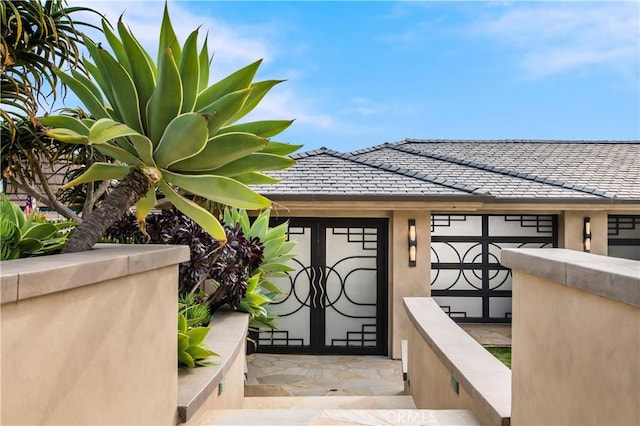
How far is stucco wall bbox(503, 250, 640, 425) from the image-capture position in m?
1.79

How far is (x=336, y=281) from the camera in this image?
30.7ft

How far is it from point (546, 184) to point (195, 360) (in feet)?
30.4

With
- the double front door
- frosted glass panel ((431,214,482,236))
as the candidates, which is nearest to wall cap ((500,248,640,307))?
the double front door

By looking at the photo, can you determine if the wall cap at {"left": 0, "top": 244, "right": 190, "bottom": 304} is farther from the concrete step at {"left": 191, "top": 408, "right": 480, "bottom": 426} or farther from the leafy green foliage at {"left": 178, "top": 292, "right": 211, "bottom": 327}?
the leafy green foliage at {"left": 178, "top": 292, "right": 211, "bottom": 327}

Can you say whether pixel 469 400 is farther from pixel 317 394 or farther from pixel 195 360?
pixel 317 394

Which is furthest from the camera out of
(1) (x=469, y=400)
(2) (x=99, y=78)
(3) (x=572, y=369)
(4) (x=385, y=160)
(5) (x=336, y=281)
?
(4) (x=385, y=160)

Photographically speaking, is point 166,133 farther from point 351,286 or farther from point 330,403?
point 351,286

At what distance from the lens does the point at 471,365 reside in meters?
4.11

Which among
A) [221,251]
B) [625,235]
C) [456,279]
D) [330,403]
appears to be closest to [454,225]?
[456,279]

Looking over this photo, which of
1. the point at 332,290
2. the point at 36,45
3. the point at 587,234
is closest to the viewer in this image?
the point at 36,45

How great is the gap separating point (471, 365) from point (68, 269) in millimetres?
3481

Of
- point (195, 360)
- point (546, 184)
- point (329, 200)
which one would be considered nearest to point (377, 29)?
point (546, 184)

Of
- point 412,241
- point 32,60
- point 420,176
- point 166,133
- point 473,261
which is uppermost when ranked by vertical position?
point 32,60

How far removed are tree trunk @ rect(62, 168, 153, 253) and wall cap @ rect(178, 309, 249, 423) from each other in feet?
4.50
